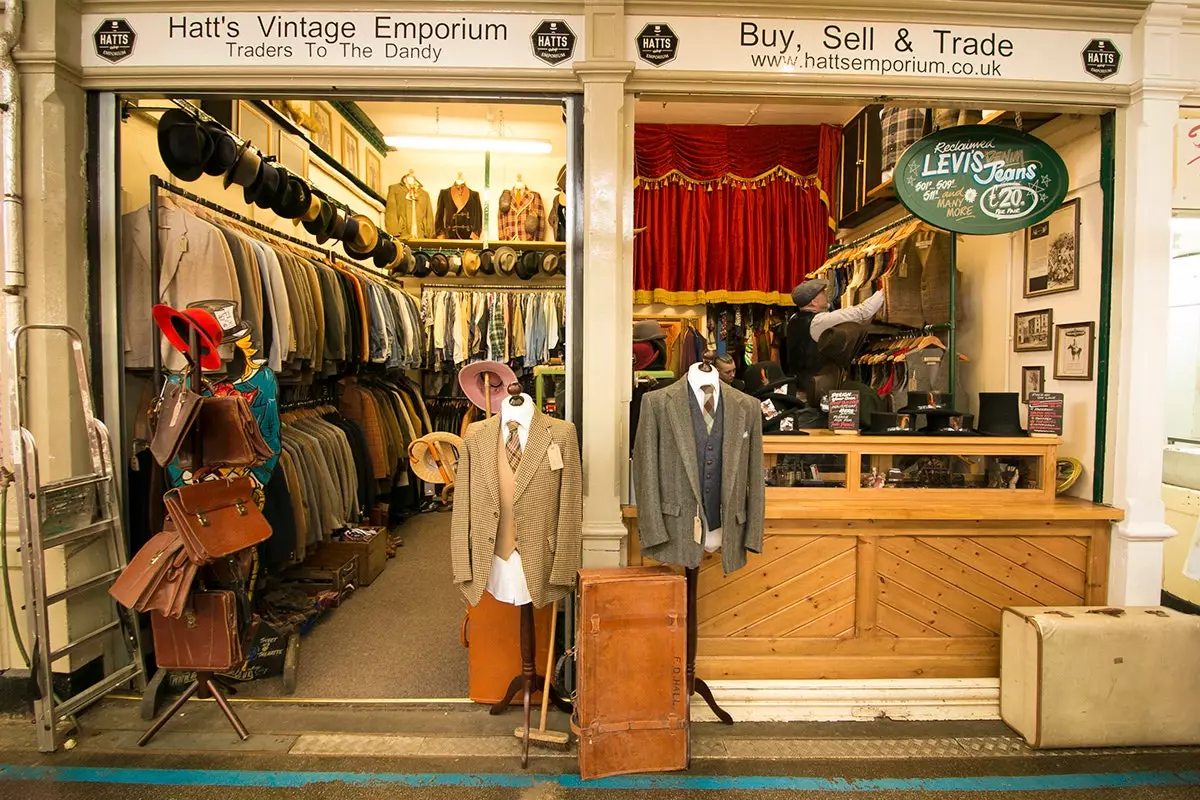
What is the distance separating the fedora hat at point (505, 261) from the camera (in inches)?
247

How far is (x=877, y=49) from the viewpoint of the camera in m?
2.72

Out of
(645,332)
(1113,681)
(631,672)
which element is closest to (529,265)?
(645,332)

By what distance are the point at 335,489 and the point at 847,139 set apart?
520 centimetres

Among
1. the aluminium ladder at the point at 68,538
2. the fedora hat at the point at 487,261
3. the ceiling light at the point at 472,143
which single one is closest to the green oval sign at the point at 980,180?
the aluminium ladder at the point at 68,538

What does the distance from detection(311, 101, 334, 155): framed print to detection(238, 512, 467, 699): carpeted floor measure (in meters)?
3.75

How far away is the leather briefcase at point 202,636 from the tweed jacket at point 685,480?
1.75 metres

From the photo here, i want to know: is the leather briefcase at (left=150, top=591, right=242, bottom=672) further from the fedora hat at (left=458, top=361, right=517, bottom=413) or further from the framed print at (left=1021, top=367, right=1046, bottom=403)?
the framed print at (left=1021, top=367, right=1046, bottom=403)

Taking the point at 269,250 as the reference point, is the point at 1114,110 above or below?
above

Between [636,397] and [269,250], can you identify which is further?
[269,250]

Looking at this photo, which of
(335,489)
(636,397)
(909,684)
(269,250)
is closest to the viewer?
(909,684)

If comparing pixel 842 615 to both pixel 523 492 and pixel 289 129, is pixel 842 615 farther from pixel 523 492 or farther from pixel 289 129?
pixel 289 129

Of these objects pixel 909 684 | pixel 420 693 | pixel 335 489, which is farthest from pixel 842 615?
pixel 335 489

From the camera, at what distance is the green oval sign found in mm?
2812

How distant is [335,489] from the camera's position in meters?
4.10
